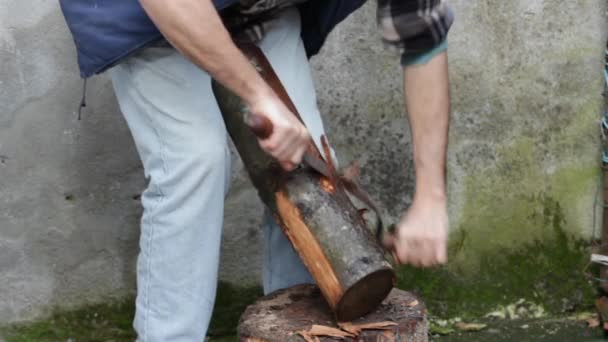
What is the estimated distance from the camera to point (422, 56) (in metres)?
2.57

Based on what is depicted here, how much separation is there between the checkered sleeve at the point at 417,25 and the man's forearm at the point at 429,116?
0.04 m

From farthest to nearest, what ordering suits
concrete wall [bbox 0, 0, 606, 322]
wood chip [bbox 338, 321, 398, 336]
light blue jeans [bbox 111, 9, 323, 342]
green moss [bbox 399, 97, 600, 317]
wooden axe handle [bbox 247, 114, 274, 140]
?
green moss [bbox 399, 97, 600, 317] → concrete wall [bbox 0, 0, 606, 322] → light blue jeans [bbox 111, 9, 323, 342] → wood chip [bbox 338, 321, 398, 336] → wooden axe handle [bbox 247, 114, 274, 140]

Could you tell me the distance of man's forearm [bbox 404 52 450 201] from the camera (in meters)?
2.50

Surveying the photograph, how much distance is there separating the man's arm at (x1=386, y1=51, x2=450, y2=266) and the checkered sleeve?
0.03 metres

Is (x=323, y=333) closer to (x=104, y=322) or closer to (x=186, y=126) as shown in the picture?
(x=186, y=126)

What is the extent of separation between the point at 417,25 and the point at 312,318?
2.60ft

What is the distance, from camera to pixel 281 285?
2945 mm

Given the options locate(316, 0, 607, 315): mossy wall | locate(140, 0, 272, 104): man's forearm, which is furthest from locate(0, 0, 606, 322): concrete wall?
locate(140, 0, 272, 104): man's forearm

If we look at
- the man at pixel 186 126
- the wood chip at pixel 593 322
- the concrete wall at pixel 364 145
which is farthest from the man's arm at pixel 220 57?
the wood chip at pixel 593 322

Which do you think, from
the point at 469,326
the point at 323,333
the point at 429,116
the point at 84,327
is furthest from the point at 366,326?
the point at 84,327

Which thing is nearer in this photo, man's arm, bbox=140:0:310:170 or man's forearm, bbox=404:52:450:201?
man's arm, bbox=140:0:310:170

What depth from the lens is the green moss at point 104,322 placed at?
137 inches

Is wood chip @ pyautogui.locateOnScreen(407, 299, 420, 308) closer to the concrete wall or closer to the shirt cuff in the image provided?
the shirt cuff

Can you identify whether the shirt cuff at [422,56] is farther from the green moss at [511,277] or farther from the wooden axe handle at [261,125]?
the green moss at [511,277]
